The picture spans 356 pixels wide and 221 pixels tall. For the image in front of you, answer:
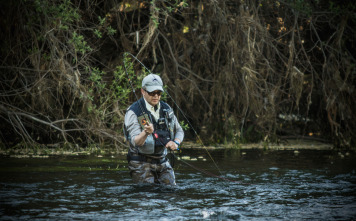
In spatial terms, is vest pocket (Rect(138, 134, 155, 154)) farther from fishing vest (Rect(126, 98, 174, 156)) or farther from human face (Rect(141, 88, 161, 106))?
human face (Rect(141, 88, 161, 106))

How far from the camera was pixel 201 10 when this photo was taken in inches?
455

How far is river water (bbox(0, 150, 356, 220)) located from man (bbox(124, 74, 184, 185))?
0.21m

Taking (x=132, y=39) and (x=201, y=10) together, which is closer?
(x=201, y=10)

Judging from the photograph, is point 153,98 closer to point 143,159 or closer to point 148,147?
point 148,147

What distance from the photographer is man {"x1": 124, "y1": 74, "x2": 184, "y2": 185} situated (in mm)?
6488

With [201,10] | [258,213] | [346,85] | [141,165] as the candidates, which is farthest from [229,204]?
[346,85]

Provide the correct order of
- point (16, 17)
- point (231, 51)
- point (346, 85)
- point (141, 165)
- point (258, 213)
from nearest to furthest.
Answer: point (258, 213) < point (141, 165) < point (16, 17) < point (231, 51) < point (346, 85)

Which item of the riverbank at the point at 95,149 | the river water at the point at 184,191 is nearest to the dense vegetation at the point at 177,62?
the riverbank at the point at 95,149

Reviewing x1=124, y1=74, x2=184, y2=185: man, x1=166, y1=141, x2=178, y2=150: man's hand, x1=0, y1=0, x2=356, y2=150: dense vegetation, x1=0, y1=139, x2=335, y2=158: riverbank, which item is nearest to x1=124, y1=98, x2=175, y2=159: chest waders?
x1=124, y1=74, x2=184, y2=185: man

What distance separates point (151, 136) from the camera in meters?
6.53

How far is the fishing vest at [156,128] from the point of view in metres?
6.52

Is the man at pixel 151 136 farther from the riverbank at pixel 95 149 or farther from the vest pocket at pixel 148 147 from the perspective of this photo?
the riverbank at pixel 95 149

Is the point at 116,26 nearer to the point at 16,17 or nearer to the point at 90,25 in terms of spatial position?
the point at 90,25

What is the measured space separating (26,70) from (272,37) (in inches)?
214
